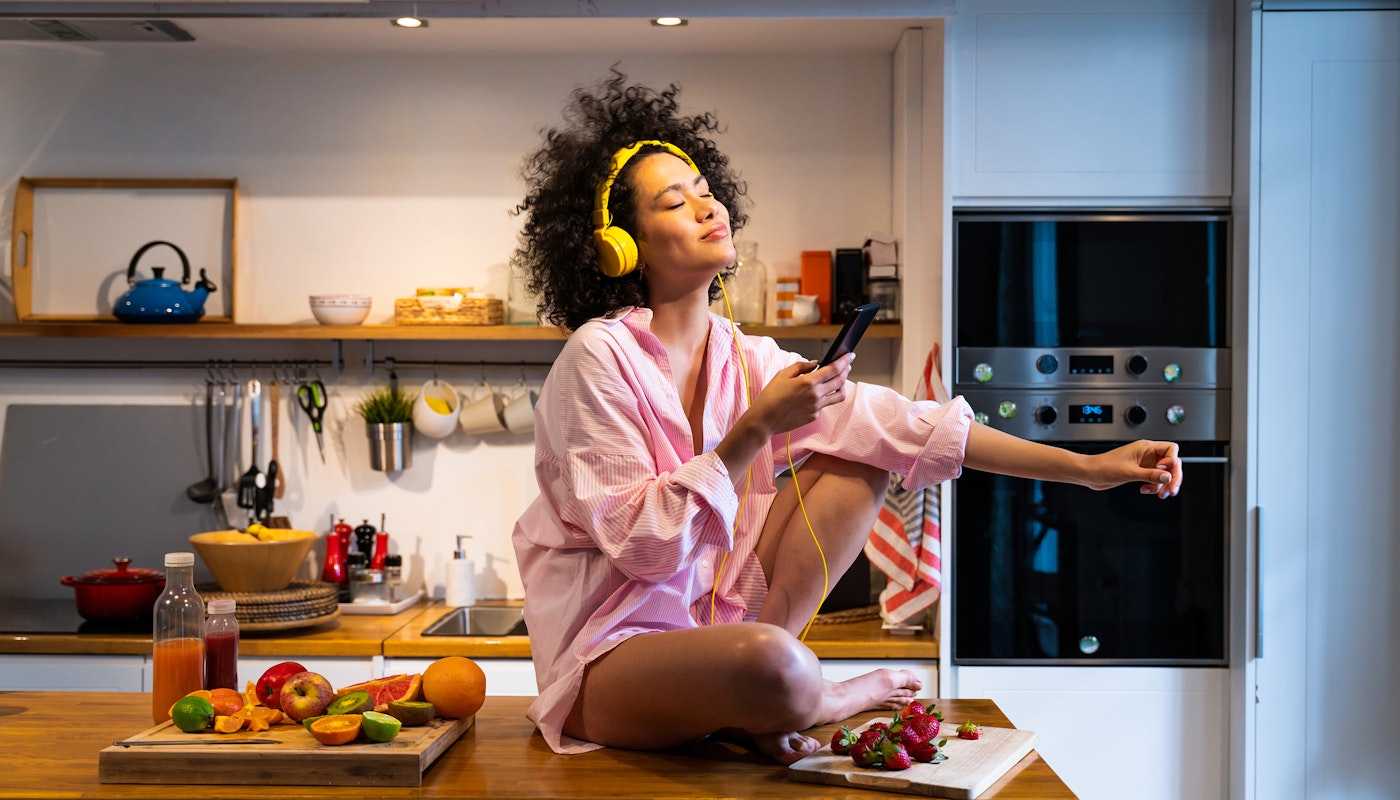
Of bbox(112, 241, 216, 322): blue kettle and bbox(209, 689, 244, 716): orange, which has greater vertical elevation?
bbox(112, 241, 216, 322): blue kettle

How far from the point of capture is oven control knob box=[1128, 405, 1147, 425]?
9.59 ft

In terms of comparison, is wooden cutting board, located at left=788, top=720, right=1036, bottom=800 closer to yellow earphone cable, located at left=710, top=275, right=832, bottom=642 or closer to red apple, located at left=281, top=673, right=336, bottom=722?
yellow earphone cable, located at left=710, top=275, right=832, bottom=642

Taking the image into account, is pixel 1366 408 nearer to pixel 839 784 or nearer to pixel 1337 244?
pixel 1337 244

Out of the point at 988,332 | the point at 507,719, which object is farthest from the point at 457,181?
the point at 507,719

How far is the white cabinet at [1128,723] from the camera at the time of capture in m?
2.92

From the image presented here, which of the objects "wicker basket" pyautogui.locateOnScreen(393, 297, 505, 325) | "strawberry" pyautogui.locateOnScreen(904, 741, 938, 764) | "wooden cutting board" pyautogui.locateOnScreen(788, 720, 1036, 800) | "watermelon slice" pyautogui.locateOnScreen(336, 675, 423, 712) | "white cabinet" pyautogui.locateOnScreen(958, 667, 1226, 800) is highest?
"wicker basket" pyautogui.locateOnScreen(393, 297, 505, 325)

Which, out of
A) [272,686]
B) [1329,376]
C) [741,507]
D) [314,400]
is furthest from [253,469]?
[1329,376]

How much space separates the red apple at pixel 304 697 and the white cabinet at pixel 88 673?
109cm

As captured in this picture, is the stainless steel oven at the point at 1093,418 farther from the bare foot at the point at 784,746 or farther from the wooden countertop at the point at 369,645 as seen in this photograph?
the bare foot at the point at 784,746

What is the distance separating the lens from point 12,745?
2.04 m

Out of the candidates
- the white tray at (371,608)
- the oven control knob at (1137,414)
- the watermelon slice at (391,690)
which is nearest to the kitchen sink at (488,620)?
the white tray at (371,608)

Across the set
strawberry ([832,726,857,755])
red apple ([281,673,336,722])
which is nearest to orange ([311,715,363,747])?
red apple ([281,673,336,722])

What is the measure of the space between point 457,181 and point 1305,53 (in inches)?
79.5

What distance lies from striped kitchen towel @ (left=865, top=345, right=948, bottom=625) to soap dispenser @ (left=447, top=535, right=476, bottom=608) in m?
1.02
